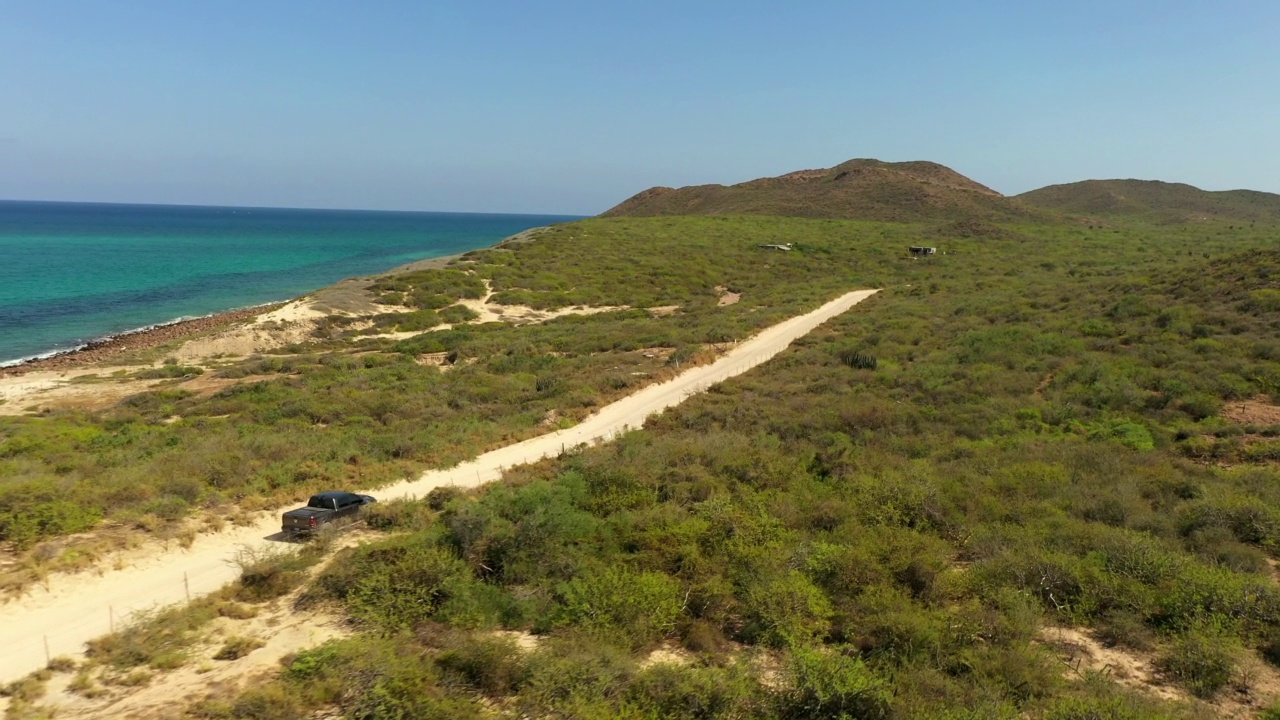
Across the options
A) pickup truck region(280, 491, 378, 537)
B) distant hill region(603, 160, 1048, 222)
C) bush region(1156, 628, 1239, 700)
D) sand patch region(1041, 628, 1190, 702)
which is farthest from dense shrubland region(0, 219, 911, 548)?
distant hill region(603, 160, 1048, 222)

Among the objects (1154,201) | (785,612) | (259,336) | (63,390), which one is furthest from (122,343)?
(1154,201)

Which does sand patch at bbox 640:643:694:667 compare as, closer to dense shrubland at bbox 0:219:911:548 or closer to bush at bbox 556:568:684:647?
bush at bbox 556:568:684:647

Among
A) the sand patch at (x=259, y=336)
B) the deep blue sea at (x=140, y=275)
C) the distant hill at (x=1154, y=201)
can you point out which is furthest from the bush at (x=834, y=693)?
the distant hill at (x=1154, y=201)

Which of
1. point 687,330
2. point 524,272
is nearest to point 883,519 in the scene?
point 687,330

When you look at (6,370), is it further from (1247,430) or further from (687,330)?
(1247,430)

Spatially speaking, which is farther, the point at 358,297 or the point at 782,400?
the point at 358,297

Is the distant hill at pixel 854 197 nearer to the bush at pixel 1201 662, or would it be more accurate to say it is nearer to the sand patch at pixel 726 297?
the sand patch at pixel 726 297
